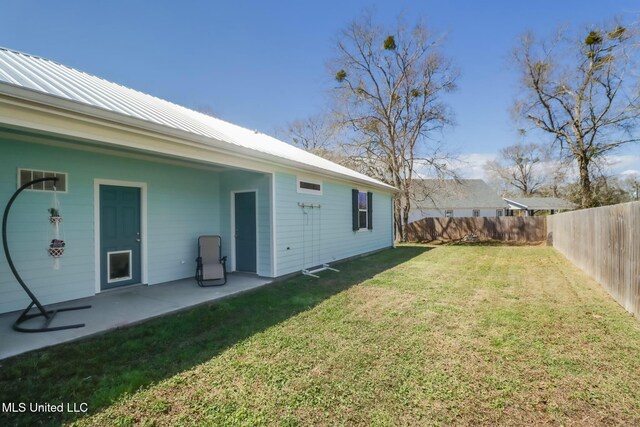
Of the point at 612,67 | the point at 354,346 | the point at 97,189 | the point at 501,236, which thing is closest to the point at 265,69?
the point at 97,189

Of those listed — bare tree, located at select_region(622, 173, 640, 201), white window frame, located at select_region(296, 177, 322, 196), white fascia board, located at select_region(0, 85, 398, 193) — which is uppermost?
bare tree, located at select_region(622, 173, 640, 201)

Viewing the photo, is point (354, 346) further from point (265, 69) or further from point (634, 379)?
point (265, 69)

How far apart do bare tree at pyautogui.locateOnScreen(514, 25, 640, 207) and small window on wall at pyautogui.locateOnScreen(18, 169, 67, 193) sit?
20.3 m

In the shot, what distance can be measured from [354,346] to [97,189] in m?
4.72

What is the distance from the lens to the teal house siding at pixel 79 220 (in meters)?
4.35

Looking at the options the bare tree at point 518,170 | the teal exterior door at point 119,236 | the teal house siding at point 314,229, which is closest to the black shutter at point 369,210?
the teal house siding at point 314,229

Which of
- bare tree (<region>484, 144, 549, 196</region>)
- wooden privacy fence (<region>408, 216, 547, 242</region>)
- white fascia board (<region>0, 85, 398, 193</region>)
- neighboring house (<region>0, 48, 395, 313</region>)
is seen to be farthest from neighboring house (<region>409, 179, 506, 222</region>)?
white fascia board (<region>0, 85, 398, 193</region>)

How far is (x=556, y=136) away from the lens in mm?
17344

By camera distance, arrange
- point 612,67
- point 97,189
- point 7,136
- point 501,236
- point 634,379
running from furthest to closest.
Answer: point 501,236
point 612,67
point 97,189
point 7,136
point 634,379

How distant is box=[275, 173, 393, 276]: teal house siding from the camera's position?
6.75 metres

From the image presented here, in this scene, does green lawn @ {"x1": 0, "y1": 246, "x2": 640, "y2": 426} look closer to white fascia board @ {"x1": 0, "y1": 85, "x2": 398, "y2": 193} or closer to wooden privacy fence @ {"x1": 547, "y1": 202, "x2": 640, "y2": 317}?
wooden privacy fence @ {"x1": 547, "y1": 202, "x2": 640, "y2": 317}

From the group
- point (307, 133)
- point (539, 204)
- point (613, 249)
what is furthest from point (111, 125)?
point (539, 204)

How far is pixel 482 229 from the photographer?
17.6 metres

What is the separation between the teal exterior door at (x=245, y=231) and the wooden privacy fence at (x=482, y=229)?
13023mm
